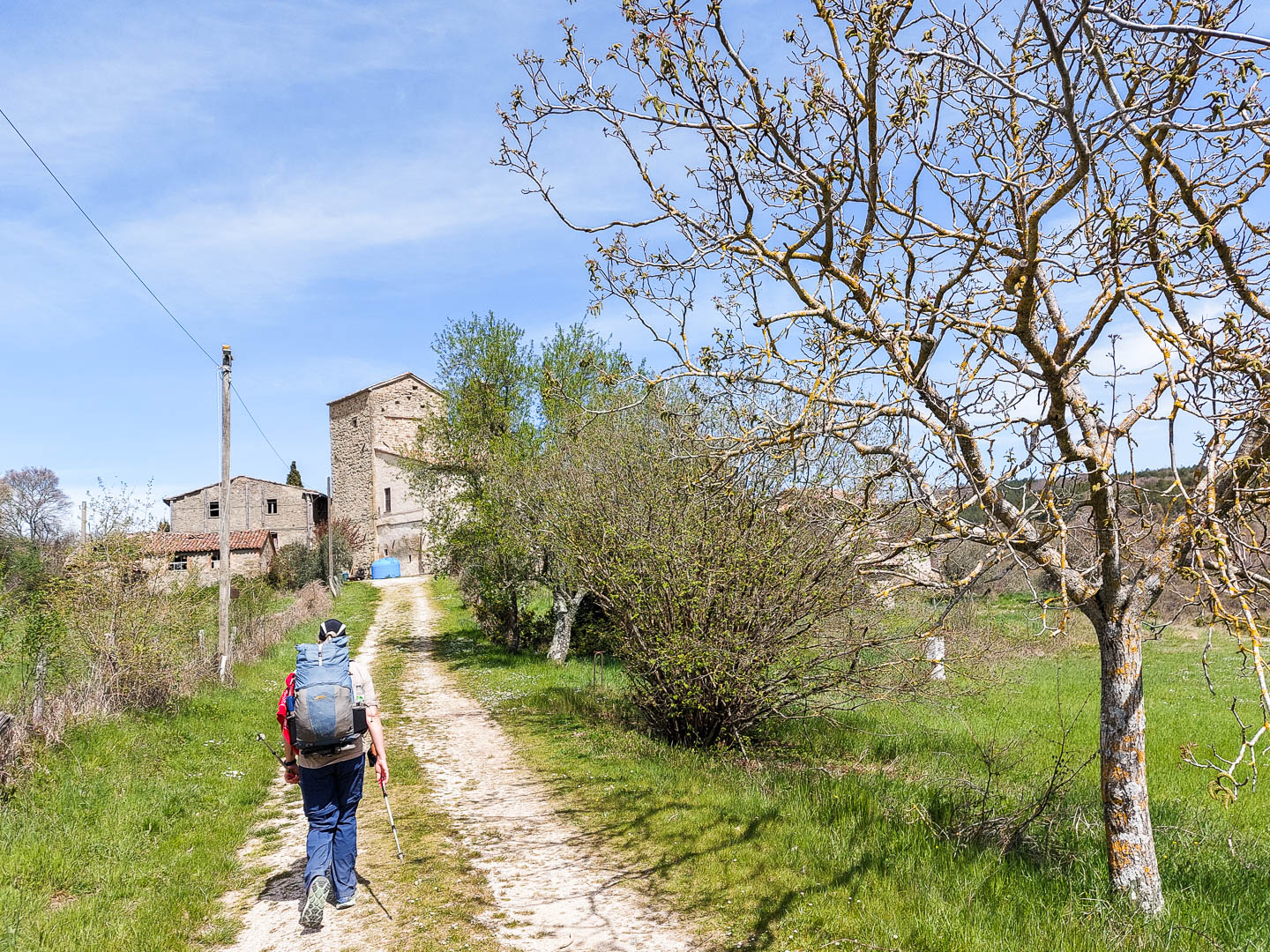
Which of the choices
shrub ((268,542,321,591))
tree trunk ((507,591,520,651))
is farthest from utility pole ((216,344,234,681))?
shrub ((268,542,321,591))

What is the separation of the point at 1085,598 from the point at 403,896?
5054 millimetres

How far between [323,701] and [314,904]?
1330 mm

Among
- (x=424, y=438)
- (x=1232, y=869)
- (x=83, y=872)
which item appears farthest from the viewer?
(x=424, y=438)

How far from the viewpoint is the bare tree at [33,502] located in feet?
170

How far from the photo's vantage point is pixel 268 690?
1473 cm

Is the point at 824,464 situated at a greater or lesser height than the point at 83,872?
greater

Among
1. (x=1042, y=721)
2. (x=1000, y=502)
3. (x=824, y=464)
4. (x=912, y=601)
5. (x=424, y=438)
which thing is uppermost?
(x=424, y=438)

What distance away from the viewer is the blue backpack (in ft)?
18.4

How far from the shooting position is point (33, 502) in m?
58.5

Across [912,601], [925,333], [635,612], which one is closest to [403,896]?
[635,612]

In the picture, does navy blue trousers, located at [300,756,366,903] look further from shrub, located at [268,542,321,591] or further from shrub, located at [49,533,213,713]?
shrub, located at [268,542,321,591]

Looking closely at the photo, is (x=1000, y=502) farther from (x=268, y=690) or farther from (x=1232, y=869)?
(x=268, y=690)

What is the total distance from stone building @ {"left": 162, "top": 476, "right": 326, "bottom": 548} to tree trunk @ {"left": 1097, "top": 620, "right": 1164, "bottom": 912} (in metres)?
55.9

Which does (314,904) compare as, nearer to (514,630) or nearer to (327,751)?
(327,751)
